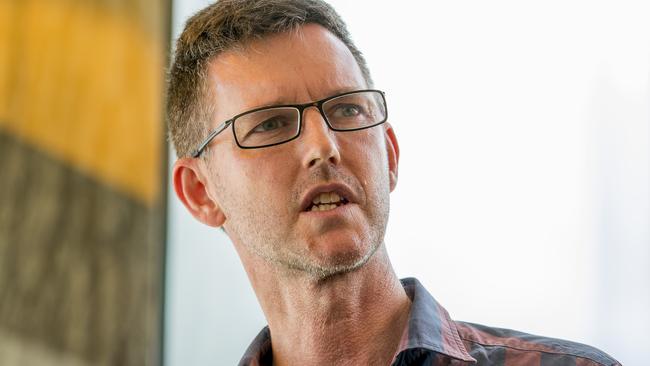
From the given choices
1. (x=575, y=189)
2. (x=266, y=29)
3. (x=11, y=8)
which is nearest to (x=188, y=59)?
(x=266, y=29)

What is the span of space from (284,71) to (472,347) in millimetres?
553

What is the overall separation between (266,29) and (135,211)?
2.10ft

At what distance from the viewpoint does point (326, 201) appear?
1305mm

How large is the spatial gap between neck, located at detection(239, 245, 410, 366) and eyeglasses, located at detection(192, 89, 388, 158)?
0.71ft

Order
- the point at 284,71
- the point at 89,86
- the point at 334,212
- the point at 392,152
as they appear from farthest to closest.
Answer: the point at 89,86 < the point at 392,152 < the point at 284,71 < the point at 334,212

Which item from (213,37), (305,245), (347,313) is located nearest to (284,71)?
(213,37)

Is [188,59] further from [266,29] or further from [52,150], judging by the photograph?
[52,150]

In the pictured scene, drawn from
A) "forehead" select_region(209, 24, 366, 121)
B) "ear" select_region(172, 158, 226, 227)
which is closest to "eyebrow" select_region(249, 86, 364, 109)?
"forehead" select_region(209, 24, 366, 121)

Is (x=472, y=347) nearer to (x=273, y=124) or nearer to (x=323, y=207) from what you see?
(x=323, y=207)

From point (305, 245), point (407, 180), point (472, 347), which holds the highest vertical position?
point (407, 180)

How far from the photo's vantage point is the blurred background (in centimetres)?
152

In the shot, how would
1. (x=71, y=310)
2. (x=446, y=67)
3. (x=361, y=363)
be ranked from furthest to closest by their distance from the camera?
(x=71, y=310)
(x=446, y=67)
(x=361, y=363)

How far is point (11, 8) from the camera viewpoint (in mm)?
1868

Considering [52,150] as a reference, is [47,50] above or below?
above
